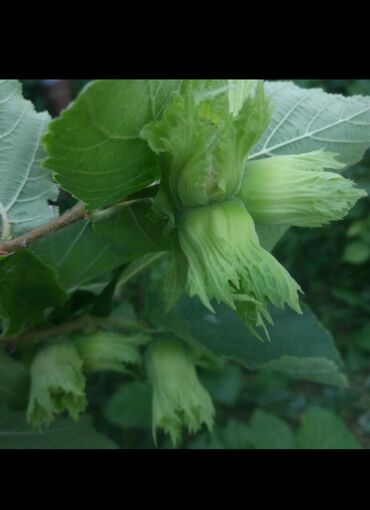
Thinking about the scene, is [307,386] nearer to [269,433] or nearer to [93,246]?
[269,433]

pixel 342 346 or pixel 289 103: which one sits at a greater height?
pixel 289 103

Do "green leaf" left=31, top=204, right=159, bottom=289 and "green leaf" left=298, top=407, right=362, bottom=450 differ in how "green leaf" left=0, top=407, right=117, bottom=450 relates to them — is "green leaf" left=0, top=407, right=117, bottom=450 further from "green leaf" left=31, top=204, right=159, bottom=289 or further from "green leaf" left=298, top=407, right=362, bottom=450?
"green leaf" left=298, top=407, right=362, bottom=450

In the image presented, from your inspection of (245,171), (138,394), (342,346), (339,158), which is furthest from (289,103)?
(342,346)

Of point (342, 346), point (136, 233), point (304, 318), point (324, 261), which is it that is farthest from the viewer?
point (324, 261)

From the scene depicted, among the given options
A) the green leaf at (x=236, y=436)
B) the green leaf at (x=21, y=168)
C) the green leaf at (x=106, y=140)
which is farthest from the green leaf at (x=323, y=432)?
the green leaf at (x=106, y=140)

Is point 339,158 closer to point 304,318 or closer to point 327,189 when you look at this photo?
point 327,189

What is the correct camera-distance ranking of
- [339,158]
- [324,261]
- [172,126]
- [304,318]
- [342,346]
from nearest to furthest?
[172,126] < [339,158] < [304,318] < [342,346] < [324,261]

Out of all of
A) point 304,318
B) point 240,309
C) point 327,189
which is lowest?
point 304,318
